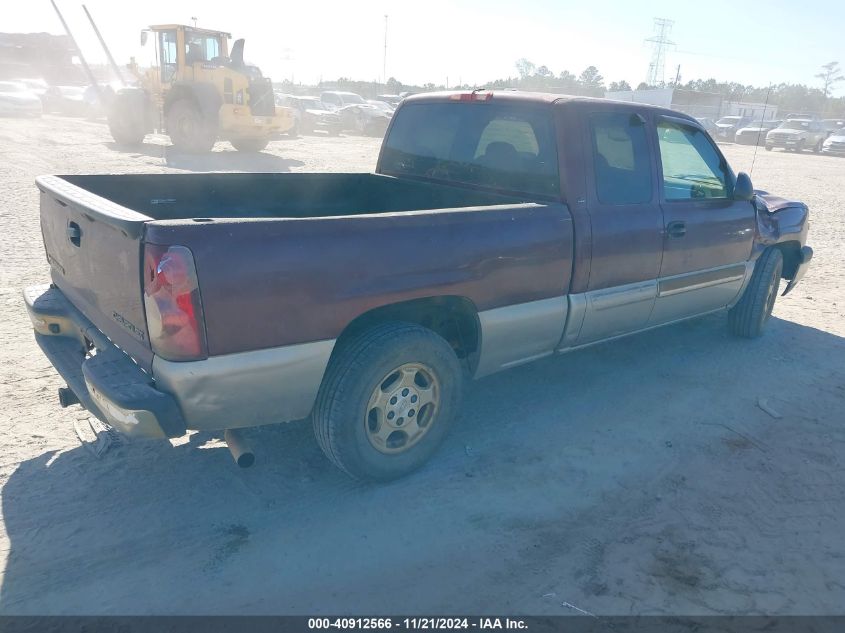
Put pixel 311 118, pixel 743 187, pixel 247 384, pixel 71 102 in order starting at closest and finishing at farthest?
pixel 247 384 < pixel 743 187 < pixel 311 118 < pixel 71 102

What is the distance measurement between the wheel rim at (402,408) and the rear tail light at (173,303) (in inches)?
38.8

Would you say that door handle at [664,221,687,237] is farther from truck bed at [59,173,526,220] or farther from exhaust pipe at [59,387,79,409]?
exhaust pipe at [59,387,79,409]

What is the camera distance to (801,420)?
15.0 feet

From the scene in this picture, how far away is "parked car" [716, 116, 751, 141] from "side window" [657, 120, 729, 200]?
123ft

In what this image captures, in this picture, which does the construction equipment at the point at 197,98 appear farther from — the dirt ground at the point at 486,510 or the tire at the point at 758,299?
the tire at the point at 758,299

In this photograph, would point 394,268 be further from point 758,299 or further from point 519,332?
point 758,299

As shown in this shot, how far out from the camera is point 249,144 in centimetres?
1880

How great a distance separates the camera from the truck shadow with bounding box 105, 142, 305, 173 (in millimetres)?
15445

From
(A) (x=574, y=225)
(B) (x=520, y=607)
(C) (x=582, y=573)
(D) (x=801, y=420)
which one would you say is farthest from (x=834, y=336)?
(B) (x=520, y=607)

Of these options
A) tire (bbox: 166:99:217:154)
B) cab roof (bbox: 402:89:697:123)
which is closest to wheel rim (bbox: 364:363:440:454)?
cab roof (bbox: 402:89:697:123)

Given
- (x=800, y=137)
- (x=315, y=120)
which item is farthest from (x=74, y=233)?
(x=800, y=137)

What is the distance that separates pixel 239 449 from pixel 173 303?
814 millimetres

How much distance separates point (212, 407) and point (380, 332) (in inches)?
35.1

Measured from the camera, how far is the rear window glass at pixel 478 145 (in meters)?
4.14
